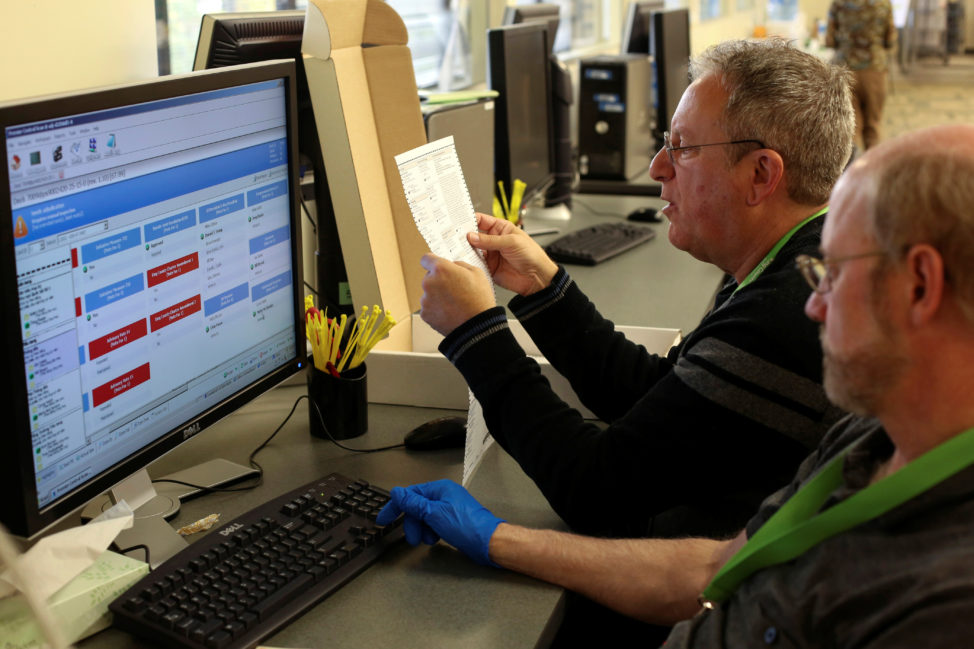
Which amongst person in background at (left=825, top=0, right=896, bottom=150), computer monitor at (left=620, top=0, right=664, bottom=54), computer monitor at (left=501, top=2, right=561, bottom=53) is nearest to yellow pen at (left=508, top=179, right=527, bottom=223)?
computer monitor at (left=501, top=2, right=561, bottom=53)

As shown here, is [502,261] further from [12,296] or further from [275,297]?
[12,296]

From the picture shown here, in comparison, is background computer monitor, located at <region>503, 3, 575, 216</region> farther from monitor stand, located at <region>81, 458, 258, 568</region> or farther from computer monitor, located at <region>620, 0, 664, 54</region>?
monitor stand, located at <region>81, 458, 258, 568</region>

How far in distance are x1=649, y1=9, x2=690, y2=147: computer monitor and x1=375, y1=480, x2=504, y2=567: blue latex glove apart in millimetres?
2625

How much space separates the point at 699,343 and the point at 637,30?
3024 mm

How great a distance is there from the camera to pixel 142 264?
3.53 ft

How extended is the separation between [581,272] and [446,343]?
3.89ft

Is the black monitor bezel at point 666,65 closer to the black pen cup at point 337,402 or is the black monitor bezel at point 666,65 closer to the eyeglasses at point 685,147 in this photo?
the eyeglasses at point 685,147

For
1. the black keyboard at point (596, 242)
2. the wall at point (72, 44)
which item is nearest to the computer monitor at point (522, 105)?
the black keyboard at point (596, 242)

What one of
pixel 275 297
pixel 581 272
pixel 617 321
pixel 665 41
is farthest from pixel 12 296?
pixel 665 41

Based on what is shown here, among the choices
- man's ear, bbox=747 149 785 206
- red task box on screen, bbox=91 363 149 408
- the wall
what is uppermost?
the wall

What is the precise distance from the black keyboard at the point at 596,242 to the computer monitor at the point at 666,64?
0.88m

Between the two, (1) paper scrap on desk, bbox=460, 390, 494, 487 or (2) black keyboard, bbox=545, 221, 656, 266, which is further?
(2) black keyboard, bbox=545, 221, 656, 266

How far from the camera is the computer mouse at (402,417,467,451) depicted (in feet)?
4.79

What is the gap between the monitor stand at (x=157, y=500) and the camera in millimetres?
1140
